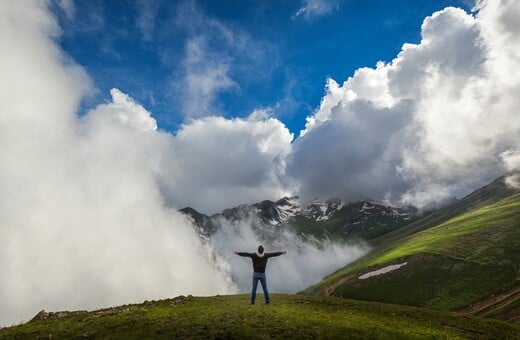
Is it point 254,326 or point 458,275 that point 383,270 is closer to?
point 458,275

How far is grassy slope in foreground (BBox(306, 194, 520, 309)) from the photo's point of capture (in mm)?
83500

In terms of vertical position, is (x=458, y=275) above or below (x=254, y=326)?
below

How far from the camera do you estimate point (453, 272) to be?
94000mm

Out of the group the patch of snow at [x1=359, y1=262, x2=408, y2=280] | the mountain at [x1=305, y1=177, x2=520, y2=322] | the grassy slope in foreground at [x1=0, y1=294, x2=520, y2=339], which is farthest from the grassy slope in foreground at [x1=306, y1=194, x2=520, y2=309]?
the grassy slope in foreground at [x1=0, y1=294, x2=520, y2=339]

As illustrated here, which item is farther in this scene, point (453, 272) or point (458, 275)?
point (453, 272)

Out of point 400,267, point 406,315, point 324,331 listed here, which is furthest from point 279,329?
point 400,267

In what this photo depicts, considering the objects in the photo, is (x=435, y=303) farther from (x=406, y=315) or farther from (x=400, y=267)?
(x=406, y=315)

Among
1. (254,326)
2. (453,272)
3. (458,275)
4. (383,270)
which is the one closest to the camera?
(254,326)

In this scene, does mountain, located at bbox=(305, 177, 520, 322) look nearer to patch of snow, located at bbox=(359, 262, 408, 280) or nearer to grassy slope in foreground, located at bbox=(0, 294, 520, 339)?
patch of snow, located at bbox=(359, 262, 408, 280)

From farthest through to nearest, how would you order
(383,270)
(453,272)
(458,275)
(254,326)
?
(383,270), (453,272), (458,275), (254,326)

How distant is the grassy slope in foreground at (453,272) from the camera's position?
274 feet

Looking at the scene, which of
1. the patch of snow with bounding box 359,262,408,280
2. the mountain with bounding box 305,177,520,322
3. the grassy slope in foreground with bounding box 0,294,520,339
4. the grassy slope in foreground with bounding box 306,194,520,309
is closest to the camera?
the grassy slope in foreground with bounding box 0,294,520,339

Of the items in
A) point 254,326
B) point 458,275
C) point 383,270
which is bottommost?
point 458,275

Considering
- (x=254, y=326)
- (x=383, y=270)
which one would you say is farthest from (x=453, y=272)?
(x=254, y=326)
